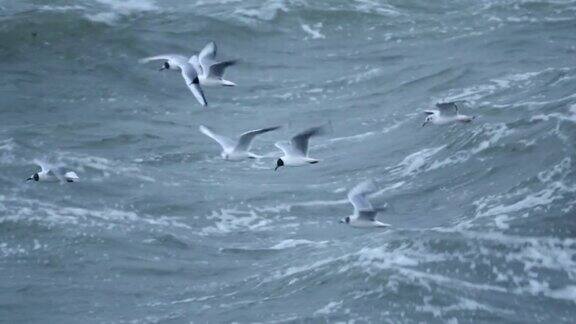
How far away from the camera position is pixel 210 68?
19.3 m

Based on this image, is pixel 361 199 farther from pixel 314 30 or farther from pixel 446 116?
pixel 314 30

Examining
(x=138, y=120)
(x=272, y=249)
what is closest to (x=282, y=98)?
(x=138, y=120)

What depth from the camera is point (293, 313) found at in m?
14.6

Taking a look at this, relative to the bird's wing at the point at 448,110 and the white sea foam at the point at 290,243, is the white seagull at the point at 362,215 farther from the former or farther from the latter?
the bird's wing at the point at 448,110

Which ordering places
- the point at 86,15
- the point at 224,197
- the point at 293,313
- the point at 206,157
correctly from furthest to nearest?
the point at 86,15 < the point at 206,157 < the point at 224,197 < the point at 293,313

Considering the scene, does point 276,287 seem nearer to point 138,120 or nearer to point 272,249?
point 272,249

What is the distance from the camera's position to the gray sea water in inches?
607

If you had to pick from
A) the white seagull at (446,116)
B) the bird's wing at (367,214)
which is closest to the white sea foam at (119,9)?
the white seagull at (446,116)

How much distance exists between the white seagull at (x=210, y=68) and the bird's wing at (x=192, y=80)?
237 millimetres

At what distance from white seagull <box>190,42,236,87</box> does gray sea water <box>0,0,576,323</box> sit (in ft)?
5.87

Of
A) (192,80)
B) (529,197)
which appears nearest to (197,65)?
(192,80)

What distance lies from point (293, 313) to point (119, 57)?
574 inches

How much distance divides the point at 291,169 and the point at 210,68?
2.67 metres

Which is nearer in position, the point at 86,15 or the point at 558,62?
the point at 558,62
